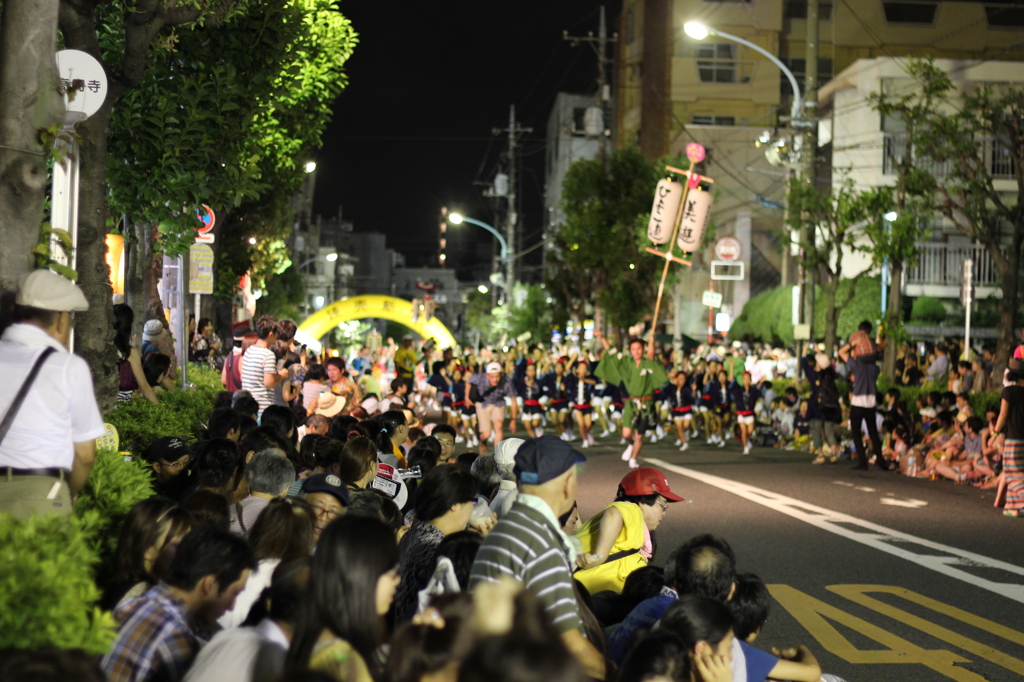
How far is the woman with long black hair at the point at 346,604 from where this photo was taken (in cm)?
322

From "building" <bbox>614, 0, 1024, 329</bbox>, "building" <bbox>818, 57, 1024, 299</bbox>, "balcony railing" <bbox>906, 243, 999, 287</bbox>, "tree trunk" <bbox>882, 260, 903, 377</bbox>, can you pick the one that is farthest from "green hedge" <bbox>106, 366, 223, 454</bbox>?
"building" <bbox>614, 0, 1024, 329</bbox>

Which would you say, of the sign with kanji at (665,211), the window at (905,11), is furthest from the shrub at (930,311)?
the window at (905,11)

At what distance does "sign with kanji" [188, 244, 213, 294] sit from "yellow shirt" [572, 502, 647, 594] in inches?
442

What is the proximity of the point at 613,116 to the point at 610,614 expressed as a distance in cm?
5592

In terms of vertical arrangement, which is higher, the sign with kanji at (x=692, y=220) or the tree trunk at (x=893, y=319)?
the sign with kanji at (x=692, y=220)

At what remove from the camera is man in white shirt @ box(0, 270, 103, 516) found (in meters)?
4.34

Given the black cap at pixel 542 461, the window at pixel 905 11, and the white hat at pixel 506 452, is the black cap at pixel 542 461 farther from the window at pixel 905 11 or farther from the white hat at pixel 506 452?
the window at pixel 905 11

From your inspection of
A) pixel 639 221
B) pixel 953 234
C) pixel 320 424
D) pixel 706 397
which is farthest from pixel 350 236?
pixel 320 424

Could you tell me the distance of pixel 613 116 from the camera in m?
59.3

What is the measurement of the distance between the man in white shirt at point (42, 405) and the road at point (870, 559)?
432cm

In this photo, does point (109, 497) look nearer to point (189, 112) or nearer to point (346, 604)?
point (346, 604)

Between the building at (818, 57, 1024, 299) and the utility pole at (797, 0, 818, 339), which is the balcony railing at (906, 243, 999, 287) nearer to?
the building at (818, 57, 1024, 299)

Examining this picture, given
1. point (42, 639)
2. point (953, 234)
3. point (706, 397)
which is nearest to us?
point (42, 639)

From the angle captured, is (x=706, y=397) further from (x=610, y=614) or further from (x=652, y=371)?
(x=610, y=614)
